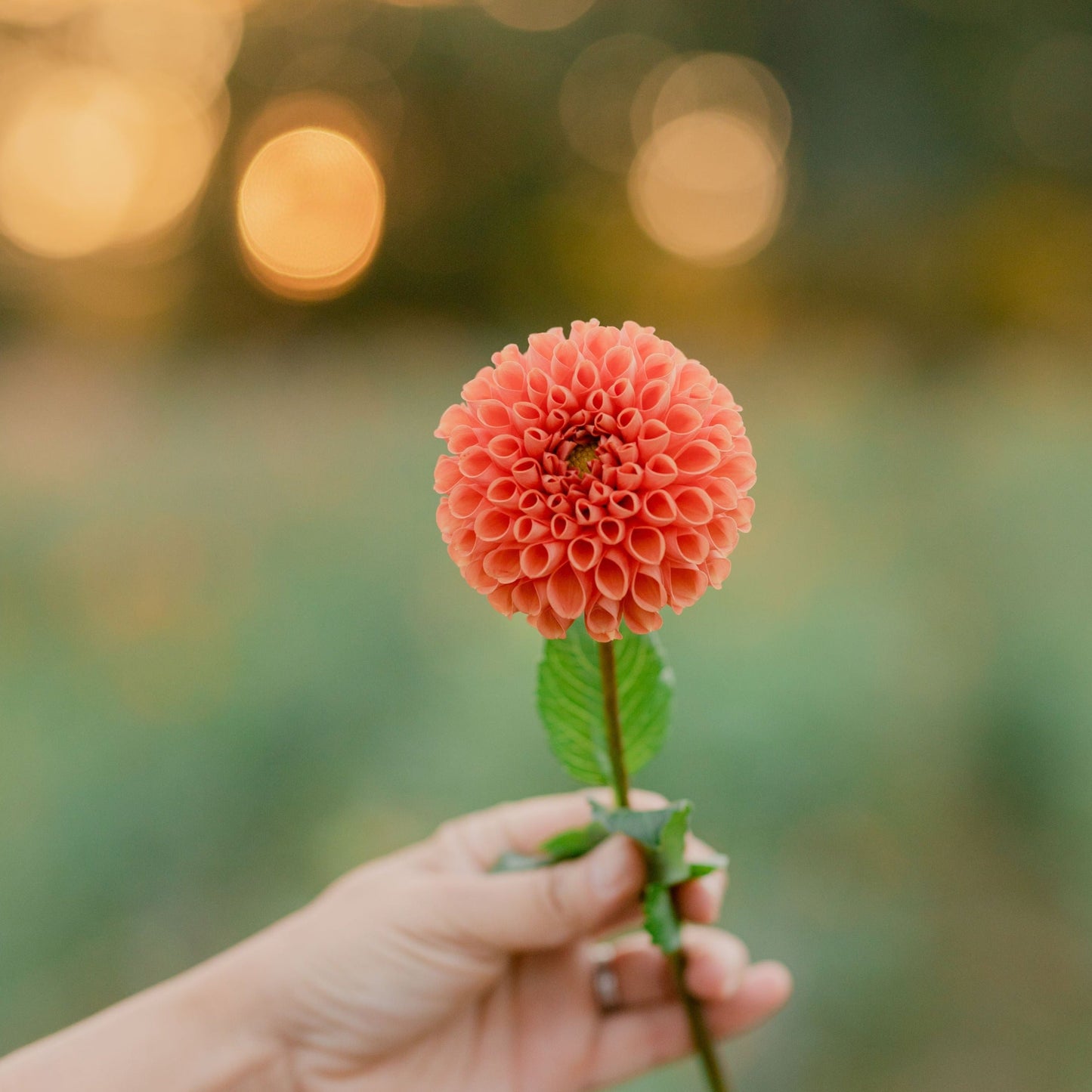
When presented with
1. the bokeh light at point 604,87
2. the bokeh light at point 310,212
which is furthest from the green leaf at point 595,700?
the bokeh light at point 604,87

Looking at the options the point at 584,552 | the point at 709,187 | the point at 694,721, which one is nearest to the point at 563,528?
the point at 584,552

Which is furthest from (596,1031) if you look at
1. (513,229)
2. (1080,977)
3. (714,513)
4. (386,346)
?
(513,229)

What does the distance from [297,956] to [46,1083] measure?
0.90 ft

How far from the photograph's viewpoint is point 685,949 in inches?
43.7

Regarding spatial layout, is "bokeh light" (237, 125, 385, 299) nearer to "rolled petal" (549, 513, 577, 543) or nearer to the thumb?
the thumb

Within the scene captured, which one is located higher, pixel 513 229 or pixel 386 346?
pixel 513 229

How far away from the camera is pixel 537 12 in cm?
404

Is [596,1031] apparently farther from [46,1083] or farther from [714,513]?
[714,513]

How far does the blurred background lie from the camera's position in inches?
78.2

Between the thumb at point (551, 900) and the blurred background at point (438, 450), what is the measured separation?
1.05 meters

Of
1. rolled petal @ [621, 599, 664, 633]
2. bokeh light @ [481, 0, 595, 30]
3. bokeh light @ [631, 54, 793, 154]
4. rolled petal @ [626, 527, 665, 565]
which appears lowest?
rolled petal @ [621, 599, 664, 633]

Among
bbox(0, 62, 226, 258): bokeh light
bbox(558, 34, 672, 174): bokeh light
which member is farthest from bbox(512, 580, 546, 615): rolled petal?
bbox(0, 62, 226, 258): bokeh light

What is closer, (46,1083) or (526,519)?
(526,519)

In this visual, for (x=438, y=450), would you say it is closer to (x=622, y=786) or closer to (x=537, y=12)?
(x=622, y=786)
